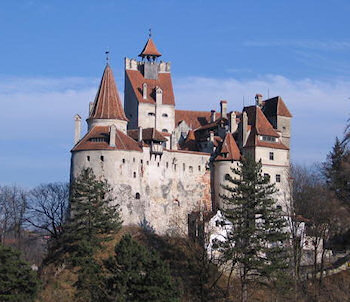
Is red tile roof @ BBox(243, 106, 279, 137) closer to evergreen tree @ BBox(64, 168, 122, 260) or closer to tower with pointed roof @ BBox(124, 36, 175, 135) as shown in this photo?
tower with pointed roof @ BBox(124, 36, 175, 135)

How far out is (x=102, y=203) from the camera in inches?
2539

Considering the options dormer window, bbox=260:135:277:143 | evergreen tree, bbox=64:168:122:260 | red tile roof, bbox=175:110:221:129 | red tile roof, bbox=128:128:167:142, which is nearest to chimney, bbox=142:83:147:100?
red tile roof, bbox=175:110:221:129

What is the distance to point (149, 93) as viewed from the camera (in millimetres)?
84938

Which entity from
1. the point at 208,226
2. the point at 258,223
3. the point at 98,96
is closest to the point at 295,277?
the point at 258,223

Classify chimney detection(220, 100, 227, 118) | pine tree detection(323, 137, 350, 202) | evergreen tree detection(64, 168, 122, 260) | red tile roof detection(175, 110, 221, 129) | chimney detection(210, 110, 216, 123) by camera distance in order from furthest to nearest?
red tile roof detection(175, 110, 221, 129) → chimney detection(210, 110, 216, 123) → chimney detection(220, 100, 227, 118) → pine tree detection(323, 137, 350, 202) → evergreen tree detection(64, 168, 122, 260)

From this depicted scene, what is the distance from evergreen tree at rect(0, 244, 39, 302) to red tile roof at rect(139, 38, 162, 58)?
41.8m

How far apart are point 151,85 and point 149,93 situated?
147cm

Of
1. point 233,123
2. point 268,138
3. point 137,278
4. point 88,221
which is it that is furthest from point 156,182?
point 137,278

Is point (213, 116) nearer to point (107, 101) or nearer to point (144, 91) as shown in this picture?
point (144, 91)

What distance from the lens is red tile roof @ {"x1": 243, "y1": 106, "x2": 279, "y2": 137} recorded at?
78.2 metres

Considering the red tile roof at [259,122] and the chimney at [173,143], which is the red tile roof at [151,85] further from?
the red tile roof at [259,122]

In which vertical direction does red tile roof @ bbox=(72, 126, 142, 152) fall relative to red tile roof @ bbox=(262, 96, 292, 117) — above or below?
below

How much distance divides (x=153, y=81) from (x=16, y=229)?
22865 millimetres

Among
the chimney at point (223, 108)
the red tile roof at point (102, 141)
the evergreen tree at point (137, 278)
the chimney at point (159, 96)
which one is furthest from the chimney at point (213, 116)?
the evergreen tree at point (137, 278)
